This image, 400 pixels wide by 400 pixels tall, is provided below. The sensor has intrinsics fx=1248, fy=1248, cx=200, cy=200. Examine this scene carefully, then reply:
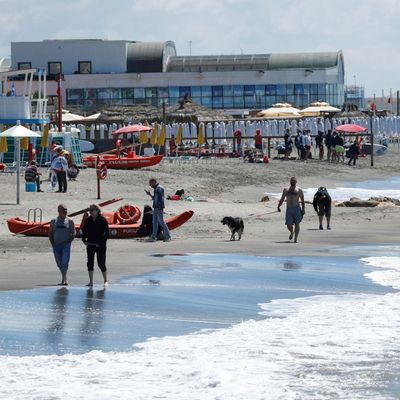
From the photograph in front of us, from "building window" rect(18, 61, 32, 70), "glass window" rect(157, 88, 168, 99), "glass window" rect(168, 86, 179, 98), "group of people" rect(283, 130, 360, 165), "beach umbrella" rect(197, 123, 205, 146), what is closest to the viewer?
"beach umbrella" rect(197, 123, 205, 146)

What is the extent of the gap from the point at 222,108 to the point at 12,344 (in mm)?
68706

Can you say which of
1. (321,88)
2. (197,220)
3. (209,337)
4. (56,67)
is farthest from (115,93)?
(209,337)

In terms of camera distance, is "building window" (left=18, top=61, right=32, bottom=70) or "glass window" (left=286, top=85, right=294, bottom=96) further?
"glass window" (left=286, top=85, right=294, bottom=96)

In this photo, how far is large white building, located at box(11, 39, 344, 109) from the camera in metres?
79.9

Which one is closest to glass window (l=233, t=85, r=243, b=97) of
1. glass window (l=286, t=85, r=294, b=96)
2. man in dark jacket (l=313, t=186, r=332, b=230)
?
glass window (l=286, t=85, r=294, b=96)

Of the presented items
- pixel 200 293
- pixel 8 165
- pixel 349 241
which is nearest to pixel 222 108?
pixel 8 165

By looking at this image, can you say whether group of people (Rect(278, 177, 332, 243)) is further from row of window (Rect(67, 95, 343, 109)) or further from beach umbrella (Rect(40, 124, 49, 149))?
row of window (Rect(67, 95, 343, 109))

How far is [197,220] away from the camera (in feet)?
96.5

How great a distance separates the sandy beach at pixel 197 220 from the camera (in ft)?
71.3

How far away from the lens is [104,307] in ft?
56.5

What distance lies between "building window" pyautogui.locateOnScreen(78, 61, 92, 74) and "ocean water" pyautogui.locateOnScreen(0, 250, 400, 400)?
5999 centimetres

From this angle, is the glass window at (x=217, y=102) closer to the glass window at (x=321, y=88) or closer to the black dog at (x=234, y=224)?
the glass window at (x=321, y=88)

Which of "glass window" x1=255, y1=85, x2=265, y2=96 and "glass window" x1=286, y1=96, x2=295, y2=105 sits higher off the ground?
"glass window" x1=255, y1=85, x2=265, y2=96

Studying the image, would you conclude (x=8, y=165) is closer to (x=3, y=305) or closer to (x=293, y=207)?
(x=293, y=207)
